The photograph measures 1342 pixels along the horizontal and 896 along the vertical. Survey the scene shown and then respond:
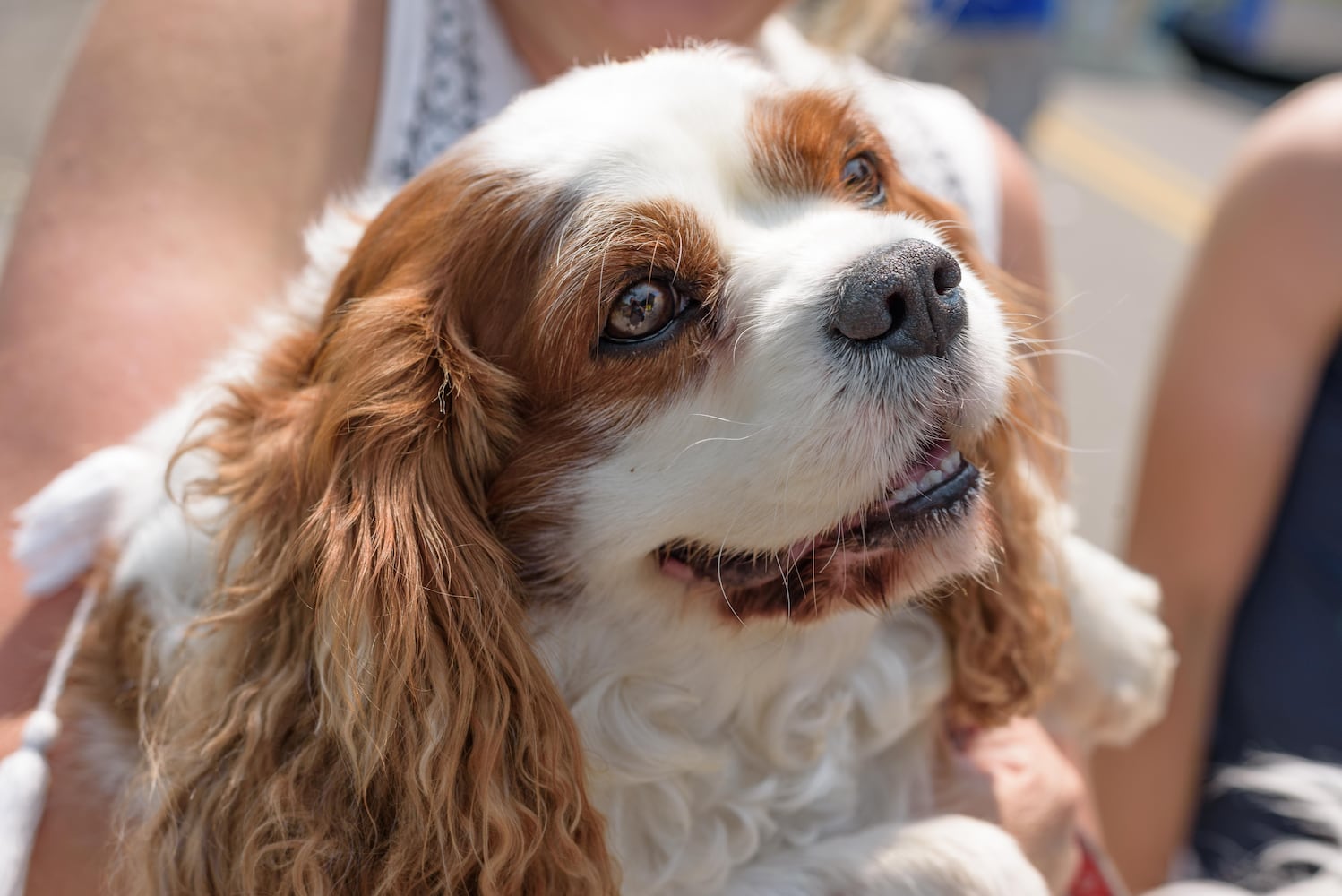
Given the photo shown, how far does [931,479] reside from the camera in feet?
4.10

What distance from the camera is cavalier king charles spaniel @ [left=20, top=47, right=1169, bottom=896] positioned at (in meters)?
1.17

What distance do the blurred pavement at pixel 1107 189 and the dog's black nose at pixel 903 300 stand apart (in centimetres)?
282

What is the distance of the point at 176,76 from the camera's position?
179 cm

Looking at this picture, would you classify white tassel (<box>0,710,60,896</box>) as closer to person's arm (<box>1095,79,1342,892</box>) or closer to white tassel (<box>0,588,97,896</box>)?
white tassel (<box>0,588,97,896</box>)

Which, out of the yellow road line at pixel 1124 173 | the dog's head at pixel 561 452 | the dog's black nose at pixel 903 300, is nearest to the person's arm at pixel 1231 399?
the dog's head at pixel 561 452

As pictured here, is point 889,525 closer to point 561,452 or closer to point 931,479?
point 931,479

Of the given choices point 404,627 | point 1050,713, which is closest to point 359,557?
point 404,627

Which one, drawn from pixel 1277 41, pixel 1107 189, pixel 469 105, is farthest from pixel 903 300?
pixel 1277 41

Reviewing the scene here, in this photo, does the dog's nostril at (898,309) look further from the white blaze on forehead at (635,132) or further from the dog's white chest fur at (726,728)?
the dog's white chest fur at (726,728)

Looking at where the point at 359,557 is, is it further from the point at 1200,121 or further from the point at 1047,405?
the point at 1200,121

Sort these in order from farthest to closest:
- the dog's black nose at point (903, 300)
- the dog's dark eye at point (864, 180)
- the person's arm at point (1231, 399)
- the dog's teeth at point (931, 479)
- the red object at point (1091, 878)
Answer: the person's arm at point (1231, 399) < the red object at point (1091, 878) < the dog's dark eye at point (864, 180) < the dog's teeth at point (931, 479) < the dog's black nose at point (903, 300)

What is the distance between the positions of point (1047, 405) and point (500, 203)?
76 centimetres

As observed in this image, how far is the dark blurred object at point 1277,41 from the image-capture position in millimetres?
7562

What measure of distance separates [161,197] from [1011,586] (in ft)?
4.20
